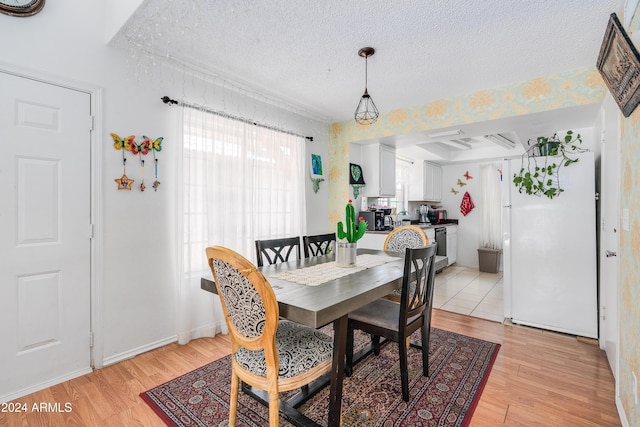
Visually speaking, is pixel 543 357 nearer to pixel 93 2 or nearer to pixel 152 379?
pixel 152 379

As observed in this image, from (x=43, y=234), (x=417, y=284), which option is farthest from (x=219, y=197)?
(x=417, y=284)

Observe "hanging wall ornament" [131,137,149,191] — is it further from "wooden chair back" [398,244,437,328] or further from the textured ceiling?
"wooden chair back" [398,244,437,328]

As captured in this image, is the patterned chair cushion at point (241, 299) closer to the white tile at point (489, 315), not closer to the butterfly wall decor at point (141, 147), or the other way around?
the butterfly wall decor at point (141, 147)

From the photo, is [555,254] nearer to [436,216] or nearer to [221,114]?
[436,216]

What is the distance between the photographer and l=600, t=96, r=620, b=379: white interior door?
2.08 m

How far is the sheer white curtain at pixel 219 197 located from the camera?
8.67 feet

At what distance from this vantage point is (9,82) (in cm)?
184

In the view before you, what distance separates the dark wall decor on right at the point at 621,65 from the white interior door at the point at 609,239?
641 mm

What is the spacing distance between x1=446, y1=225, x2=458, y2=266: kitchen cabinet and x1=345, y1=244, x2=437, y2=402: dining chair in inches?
155

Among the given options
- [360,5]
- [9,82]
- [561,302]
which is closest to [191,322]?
[9,82]

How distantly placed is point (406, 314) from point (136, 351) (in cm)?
211

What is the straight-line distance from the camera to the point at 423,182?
5672 mm

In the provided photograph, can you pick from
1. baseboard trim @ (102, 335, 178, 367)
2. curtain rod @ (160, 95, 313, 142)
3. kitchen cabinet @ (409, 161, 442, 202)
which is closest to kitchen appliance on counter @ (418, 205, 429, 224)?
kitchen cabinet @ (409, 161, 442, 202)

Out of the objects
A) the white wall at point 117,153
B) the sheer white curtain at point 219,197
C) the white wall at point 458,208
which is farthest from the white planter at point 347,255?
the white wall at point 458,208
